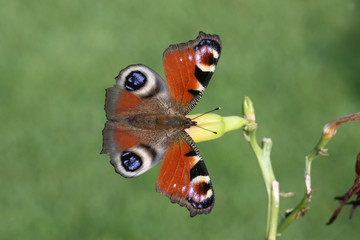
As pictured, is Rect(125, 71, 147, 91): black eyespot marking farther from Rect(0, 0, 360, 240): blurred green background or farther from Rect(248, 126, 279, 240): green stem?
Rect(0, 0, 360, 240): blurred green background

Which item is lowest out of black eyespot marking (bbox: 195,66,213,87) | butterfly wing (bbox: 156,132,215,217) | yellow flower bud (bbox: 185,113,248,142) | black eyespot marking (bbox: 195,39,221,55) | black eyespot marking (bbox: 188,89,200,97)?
butterfly wing (bbox: 156,132,215,217)

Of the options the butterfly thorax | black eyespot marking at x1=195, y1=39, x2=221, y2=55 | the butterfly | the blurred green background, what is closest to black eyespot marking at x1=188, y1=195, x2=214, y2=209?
the butterfly

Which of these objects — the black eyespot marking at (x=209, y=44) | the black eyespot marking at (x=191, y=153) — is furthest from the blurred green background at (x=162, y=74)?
the black eyespot marking at (x=209, y=44)

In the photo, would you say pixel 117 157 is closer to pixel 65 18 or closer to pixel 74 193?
pixel 74 193

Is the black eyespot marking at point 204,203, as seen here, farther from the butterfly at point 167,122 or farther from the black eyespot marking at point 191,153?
the black eyespot marking at point 191,153

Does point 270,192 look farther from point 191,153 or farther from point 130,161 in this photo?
point 130,161

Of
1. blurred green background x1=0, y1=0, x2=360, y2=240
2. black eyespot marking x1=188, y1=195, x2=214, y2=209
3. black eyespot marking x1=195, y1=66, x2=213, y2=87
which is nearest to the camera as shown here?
black eyespot marking x1=188, y1=195, x2=214, y2=209
